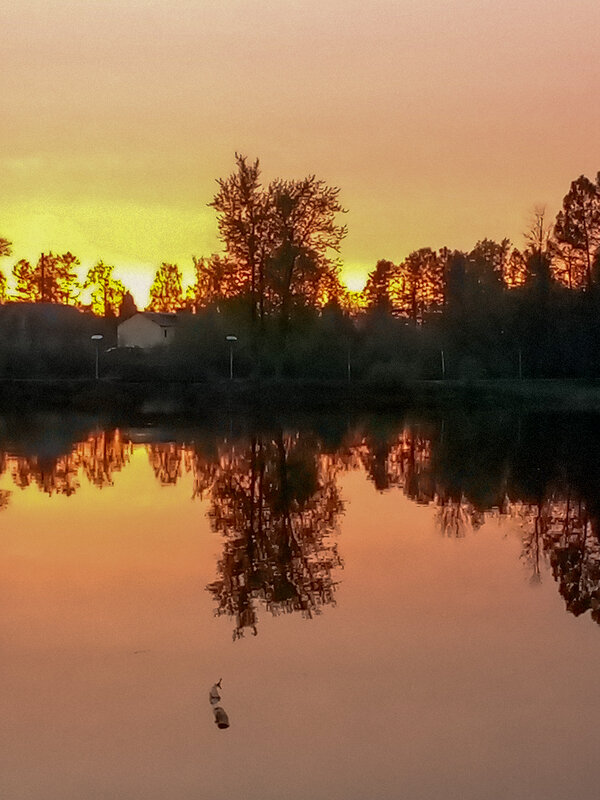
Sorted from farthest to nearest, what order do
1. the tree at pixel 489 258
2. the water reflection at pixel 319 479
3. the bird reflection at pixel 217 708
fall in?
1. the tree at pixel 489 258
2. the water reflection at pixel 319 479
3. the bird reflection at pixel 217 708

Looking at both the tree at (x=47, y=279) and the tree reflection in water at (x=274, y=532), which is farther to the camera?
the tree at (x=47, y=279)

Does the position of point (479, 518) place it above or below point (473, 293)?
below

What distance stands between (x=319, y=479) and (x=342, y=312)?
130 ft

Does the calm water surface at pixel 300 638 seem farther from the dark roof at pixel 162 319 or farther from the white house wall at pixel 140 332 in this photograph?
the dark roof at pixel 162 319

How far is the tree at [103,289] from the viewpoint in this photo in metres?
120

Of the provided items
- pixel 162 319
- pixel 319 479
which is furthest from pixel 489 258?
pixel 319 479

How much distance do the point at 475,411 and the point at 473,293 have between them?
24.3 m

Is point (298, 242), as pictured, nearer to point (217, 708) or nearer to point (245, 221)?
point (245, 221)

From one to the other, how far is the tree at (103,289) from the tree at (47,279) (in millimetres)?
1792

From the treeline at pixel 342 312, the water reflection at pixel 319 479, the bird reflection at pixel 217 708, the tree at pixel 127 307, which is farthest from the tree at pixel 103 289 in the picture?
the bird reflection at pixel 217 708

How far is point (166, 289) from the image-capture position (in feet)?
427

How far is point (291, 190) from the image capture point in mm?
57219

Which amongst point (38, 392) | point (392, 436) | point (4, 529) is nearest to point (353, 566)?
point (4, 529)

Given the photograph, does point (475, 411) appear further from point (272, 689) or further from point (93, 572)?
point (272, 689)
